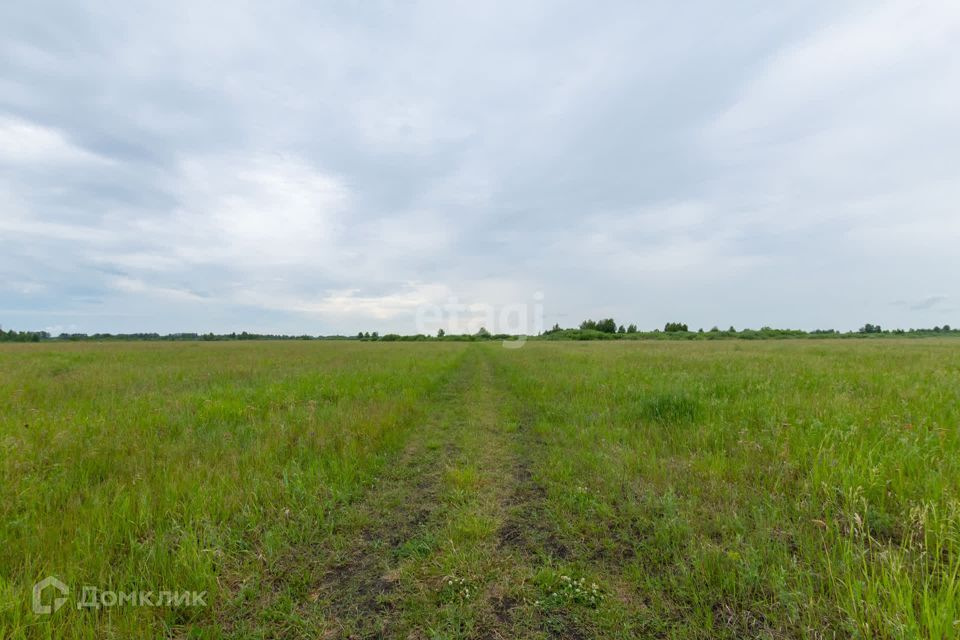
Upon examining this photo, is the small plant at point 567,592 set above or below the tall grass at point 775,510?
below

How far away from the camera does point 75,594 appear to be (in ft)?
7.87

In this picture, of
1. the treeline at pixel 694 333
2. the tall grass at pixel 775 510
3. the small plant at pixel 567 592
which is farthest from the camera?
the treeline at pixel 694 333

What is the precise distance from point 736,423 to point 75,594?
7989 millimetres

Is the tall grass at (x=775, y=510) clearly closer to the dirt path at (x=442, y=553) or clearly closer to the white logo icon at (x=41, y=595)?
the dirt path at (x=442, y=553)

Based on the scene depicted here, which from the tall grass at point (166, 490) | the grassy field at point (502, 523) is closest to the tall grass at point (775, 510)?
the grassy field at point (502, 523)
